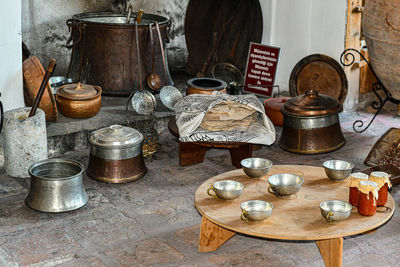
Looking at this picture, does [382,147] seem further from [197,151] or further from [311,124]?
[197,151]

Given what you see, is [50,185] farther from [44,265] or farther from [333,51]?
[333,51]

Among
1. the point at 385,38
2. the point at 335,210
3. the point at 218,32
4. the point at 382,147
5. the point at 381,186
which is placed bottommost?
the point at 382,147

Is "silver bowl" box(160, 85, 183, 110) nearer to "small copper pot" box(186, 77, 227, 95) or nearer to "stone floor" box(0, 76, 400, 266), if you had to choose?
"small copper pot" box(186, 77, 227, 95)

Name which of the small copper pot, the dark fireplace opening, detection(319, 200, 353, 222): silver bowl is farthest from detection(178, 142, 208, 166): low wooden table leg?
the dark fireplace opening

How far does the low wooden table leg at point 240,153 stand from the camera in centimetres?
566

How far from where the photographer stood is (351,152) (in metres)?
6.24

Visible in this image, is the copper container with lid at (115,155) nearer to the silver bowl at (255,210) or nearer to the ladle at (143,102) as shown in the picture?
the ladle at (143,102)

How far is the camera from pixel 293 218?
384 cm

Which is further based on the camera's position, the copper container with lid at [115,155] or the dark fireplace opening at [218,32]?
the dark fireplace opening at [218,32]

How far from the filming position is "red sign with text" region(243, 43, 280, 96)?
24.7 feet

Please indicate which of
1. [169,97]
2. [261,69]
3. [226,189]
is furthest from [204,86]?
[226,189]

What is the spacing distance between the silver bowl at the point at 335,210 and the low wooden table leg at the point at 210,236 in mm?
791

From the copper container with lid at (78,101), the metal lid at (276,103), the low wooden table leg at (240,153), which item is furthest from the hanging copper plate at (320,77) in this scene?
the copper container with lid at (78,101)

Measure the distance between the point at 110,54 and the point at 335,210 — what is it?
374 cm
